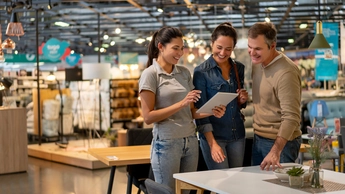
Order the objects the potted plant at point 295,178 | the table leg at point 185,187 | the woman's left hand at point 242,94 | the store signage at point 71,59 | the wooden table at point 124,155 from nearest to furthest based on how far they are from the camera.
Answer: the potted plant at point 295,178 → the table leg at point 185,187 → the woman's left hand at point 242,94 → the wooden table at point 124,155 → the store signage at point 71,59

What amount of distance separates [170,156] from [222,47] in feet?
2.60

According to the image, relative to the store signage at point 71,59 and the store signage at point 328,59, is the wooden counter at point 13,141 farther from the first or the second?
the store signage at point 71,59

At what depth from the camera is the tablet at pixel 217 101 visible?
3411 millimetres

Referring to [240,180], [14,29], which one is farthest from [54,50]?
[240,180]

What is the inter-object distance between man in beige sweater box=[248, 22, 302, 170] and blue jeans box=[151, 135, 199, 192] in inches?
18.8

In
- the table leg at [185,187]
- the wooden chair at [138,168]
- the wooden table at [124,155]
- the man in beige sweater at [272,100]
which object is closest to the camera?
the table leg at [185,187]

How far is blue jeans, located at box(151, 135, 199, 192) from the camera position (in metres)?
3.73

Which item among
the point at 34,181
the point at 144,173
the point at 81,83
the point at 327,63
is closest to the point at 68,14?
the point at 81,83

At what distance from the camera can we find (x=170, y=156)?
147 inches

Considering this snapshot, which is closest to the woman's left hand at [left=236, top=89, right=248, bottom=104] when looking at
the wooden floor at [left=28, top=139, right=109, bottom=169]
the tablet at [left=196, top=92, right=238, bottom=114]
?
the tablet at [left=196, top=92, right=238, bottom=114]

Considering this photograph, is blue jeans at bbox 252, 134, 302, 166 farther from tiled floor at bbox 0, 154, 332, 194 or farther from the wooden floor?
the wooden floor

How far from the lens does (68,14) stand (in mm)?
16984

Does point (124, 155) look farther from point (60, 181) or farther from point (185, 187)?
point (60, 181)

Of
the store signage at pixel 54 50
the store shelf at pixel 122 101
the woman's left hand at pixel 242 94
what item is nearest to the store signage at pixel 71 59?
the store signage at pixel 54 50
